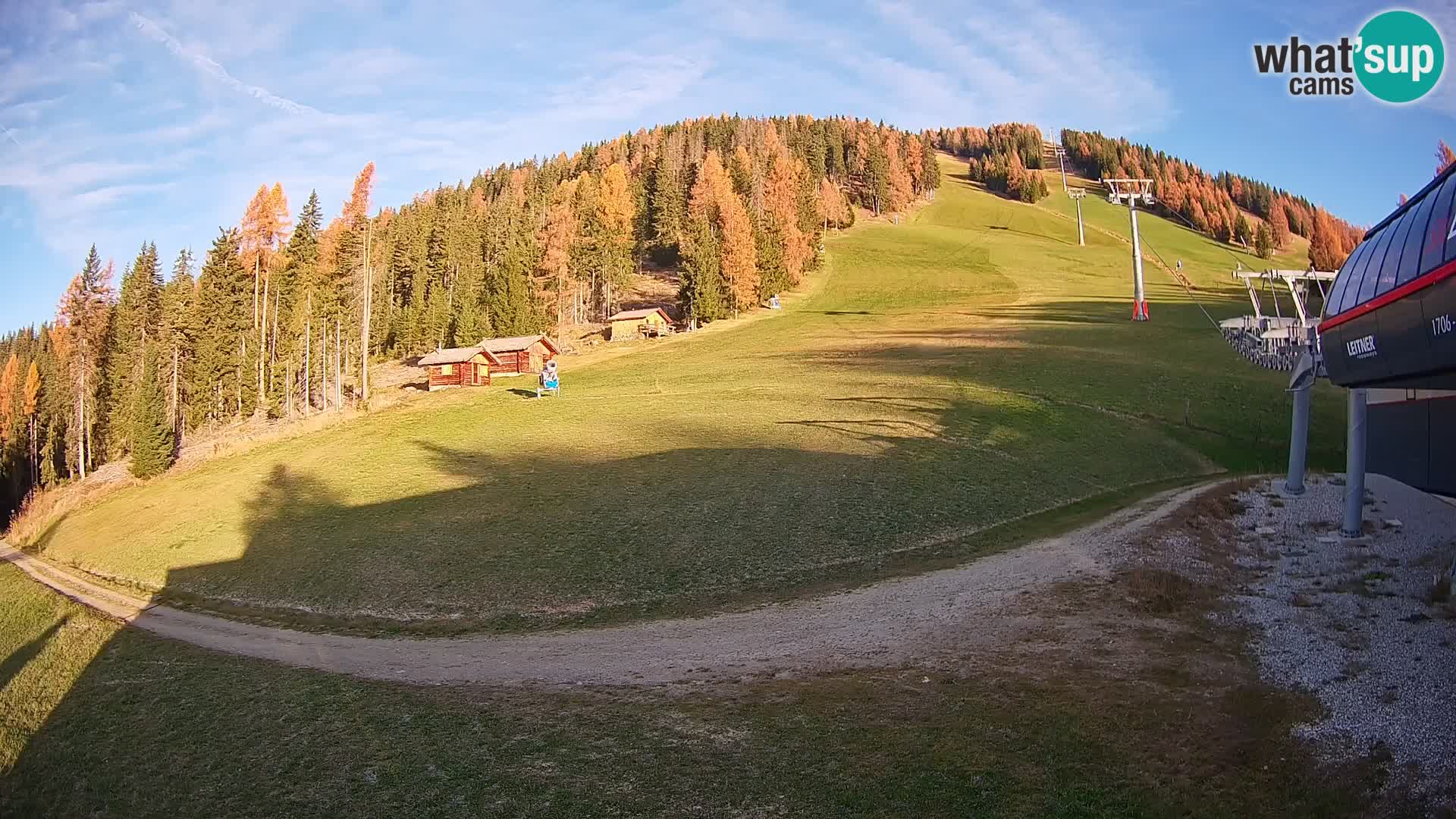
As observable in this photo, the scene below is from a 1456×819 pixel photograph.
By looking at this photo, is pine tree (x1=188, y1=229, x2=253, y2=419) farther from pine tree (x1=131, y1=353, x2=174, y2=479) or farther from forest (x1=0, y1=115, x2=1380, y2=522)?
pine tree (x1=131, y1=353, x2=174, y2=479)

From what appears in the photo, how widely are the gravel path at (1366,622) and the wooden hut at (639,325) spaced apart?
69307 mm

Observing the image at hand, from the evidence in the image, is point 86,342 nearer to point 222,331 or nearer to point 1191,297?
point 222,331

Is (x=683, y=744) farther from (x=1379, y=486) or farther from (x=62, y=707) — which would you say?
(x=1379, y=486)

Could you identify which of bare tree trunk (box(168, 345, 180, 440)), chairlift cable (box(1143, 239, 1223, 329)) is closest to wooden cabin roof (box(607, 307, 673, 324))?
bare tree trunk (box(168, 345, 180, 440))

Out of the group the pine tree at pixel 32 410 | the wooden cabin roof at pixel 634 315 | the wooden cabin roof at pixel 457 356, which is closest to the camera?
the wooden cabin roof at pixel 457 356

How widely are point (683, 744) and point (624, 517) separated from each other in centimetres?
1594

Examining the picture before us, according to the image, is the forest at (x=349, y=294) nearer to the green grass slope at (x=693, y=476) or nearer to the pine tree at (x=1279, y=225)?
the green grass slope at (x=693, y=476)

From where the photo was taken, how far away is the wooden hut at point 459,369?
222ft

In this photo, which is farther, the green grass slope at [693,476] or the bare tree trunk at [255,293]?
the bare tree trunk at [255,293]

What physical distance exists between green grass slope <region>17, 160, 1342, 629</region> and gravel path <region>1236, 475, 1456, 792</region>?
7.25 metres

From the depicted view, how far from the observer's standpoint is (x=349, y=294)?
2886 inches

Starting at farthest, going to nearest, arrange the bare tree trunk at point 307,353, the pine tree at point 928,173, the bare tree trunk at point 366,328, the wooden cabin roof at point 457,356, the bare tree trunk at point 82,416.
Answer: the pine tree at point 928,173 → the bare tree trunk at point 307,353 → the bare tree trunk at point 82,416 → the wooden cabin roof at point 457,356 → the bare tree trunk at point 366,328

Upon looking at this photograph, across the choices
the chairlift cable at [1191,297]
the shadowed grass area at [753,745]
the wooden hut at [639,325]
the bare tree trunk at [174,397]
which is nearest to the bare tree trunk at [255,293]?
the bare tree trunk at [174,397]

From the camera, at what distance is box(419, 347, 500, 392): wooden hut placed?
67750 millimetres
